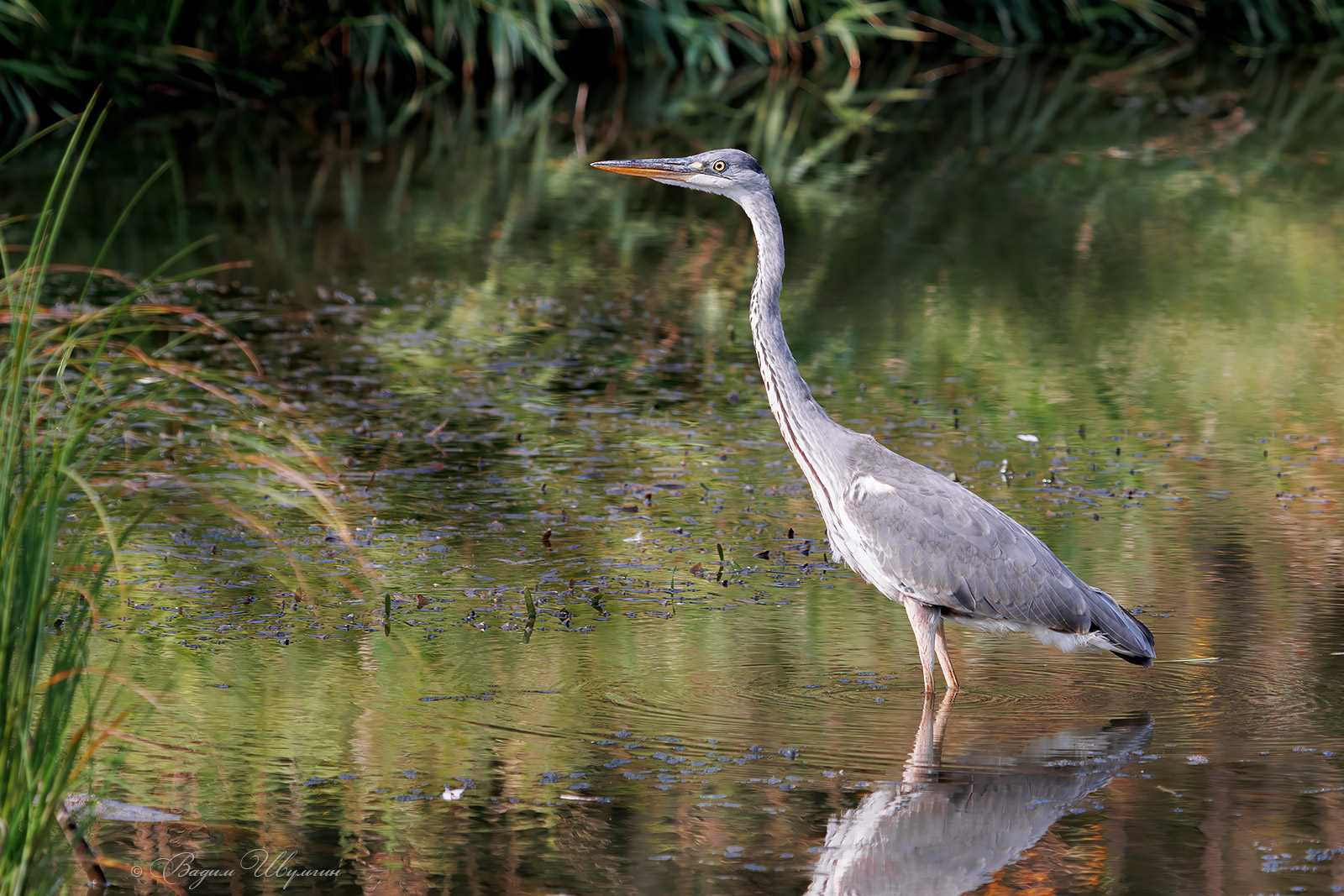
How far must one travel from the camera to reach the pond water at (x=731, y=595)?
525cm

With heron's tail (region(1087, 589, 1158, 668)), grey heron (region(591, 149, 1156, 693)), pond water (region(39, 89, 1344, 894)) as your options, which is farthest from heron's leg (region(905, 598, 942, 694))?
heron's tail (region(1087, 589, 1158, 668))

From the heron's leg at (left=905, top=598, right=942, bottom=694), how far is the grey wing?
52mm

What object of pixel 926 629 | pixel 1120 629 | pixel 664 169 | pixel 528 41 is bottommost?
pixel 528 41

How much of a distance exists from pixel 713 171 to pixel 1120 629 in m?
2.37

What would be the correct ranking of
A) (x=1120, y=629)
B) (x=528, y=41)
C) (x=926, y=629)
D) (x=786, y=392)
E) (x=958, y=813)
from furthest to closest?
(x=528, y=41)
(x=786, y=392)
(x=926, y=629)
(x=1120, y=629)
(x=958, y=813)

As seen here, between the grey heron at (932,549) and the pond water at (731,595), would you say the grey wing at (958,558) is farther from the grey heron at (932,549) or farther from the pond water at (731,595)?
the pond water at (731,595)

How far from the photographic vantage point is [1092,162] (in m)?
17.8

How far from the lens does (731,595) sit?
7262 mm

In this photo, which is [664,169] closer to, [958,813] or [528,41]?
A: [958,813]

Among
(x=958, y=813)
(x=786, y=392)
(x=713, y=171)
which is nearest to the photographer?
(x=958, y=813)

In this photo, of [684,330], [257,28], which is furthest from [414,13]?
[684,330]

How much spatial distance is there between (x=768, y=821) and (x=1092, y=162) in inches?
535

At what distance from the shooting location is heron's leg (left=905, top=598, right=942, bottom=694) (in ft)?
20.6

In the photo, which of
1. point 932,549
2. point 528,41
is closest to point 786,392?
point 932,549
